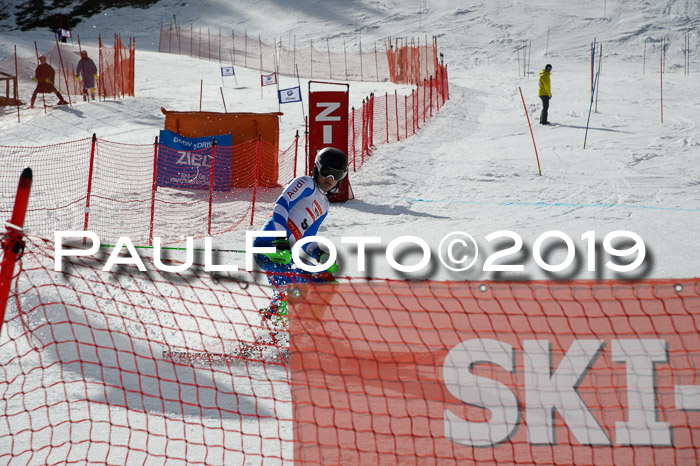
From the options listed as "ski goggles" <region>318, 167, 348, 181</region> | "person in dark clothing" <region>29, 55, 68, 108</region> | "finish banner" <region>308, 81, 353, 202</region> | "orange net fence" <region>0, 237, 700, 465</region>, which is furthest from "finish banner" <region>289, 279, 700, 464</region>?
"person in dark clothing" <region>29, 55, 68, 108</region>

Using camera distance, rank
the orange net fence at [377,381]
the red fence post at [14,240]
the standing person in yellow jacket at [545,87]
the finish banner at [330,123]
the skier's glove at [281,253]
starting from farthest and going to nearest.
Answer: the standing person in yellow jacket at [545,87] → the finish banner at [330,123] → the skier's glove at [281,253] → the orange net fence at [377,381] → the red fence post at [14,240]

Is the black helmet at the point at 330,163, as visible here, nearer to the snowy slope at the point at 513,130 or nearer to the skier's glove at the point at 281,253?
the skier's glove at the point at 281,253

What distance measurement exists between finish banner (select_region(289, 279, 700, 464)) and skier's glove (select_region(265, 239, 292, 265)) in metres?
0.30

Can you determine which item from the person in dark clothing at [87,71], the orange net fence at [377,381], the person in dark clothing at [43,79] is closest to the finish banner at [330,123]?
the orange net fence at [377,381]

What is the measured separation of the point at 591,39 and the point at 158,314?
110 ft

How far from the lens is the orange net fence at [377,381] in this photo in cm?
352

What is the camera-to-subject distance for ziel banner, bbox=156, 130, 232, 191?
11766mm

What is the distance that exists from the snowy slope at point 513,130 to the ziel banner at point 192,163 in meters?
2.44

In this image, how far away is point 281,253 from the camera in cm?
462

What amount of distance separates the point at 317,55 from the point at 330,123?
25019 millimetres

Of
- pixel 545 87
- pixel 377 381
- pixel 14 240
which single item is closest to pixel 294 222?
pixel 377 381

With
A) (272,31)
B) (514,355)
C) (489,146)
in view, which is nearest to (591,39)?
(272,31)

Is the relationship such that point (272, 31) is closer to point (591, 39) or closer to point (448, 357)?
point (591, 39)

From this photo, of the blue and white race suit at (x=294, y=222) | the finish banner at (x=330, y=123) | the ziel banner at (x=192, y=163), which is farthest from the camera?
the ziel banner at (x=192, y=163)
